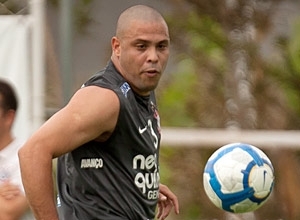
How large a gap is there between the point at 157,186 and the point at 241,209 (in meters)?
0.89

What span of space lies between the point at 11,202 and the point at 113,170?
167cm

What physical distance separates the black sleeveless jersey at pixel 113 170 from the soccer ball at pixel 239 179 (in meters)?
0.92

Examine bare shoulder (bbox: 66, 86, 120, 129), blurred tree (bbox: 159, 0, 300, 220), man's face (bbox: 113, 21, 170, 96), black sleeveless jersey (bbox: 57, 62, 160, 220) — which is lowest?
black sleeveless jersey (bbox: 57, 62, 160, 220)

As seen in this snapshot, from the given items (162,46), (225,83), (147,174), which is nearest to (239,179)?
(147,174)

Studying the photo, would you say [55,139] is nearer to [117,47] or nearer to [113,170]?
[113,170]

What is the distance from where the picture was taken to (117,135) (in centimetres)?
546

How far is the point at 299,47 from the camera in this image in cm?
922

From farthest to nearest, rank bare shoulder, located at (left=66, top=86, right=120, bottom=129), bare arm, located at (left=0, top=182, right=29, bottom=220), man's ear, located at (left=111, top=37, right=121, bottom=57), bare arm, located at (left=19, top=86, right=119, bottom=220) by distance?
bare arm, located at (left=0, top=182, right=29, bottom=220) → man's ear, located at (left=111, top=37, right=121, bottom=57) → bare shoulder, located at (left=66, top=86, right=120, bottom=129) → bare arm, located at (left=19, top=86, right=119, bottom=220)

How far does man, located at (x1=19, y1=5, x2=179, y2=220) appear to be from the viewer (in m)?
5.18

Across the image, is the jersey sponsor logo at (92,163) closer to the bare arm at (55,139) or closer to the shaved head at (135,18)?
the bare arm at (55,139)

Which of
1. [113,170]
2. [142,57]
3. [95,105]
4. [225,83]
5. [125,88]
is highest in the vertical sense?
[225,83]

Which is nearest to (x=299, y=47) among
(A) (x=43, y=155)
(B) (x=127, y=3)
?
(B) (x=127, y=3)

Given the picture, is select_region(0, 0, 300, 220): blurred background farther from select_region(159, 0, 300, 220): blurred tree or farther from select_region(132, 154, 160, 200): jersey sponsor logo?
select_region(132, 154, 160, 200): jersey sponsor logo

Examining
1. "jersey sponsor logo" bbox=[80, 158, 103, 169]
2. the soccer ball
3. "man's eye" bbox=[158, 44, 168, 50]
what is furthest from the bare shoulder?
the soccer ball
